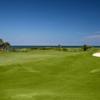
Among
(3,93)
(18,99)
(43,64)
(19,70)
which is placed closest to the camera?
(18,99)

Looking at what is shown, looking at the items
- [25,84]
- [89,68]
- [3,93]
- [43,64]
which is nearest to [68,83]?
[25,84]

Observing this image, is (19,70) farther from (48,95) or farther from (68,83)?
(48,95)

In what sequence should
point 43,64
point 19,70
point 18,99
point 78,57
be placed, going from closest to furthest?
point 18,99 → point 19,70 → point 43,64 → point 78,57

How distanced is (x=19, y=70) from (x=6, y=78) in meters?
1.69

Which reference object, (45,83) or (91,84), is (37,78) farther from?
(91,84)

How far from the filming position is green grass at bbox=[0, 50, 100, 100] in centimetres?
754

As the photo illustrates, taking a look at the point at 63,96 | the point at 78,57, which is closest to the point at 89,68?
the point at 78,57

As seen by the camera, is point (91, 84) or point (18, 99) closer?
point (18, 99)

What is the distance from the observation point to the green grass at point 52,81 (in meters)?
7.54

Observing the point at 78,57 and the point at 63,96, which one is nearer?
the point at 63,96

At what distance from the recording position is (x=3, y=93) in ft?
26.0

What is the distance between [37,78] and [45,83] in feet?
3.59

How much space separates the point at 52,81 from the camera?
32.4ft

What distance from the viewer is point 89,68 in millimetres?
12734
